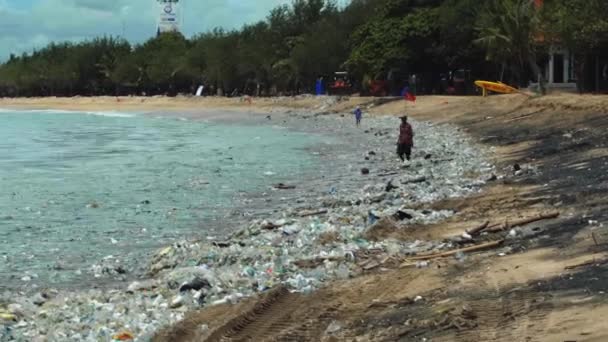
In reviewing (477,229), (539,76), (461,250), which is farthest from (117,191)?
(539,76)

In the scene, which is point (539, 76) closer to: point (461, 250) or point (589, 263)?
point (461, 250)

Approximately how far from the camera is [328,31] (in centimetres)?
7569

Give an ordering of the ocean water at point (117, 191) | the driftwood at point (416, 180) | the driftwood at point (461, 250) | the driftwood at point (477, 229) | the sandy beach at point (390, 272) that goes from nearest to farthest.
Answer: the sandy beach at point (390, 272)
the driftwood at point (461, 250)
the driftwood at point (477, 229)
the ocean water at point (117, 191)
the driftwood at point (416, 180)

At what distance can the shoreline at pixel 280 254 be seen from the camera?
30.0 feet

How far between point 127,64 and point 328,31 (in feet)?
159

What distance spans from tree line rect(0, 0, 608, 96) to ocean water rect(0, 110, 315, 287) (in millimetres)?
14323

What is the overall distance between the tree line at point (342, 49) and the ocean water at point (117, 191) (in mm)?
14323

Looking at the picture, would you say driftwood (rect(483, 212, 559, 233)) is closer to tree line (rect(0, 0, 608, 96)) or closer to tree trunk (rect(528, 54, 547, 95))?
tree line (rect(0, 0, 608, 96))

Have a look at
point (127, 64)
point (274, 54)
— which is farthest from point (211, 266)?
point (127, 64)

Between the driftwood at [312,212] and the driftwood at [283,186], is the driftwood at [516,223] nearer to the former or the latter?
the driftwood at [312,212]

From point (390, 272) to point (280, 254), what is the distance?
2.63 m

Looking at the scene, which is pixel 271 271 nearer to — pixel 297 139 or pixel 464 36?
pixel 297 139

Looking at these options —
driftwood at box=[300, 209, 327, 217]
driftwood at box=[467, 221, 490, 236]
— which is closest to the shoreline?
driftwood at box=[300, 209, 327, 217]

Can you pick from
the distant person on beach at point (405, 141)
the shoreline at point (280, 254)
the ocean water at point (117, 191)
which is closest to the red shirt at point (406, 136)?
the distant person on beach at point (405, 141)
